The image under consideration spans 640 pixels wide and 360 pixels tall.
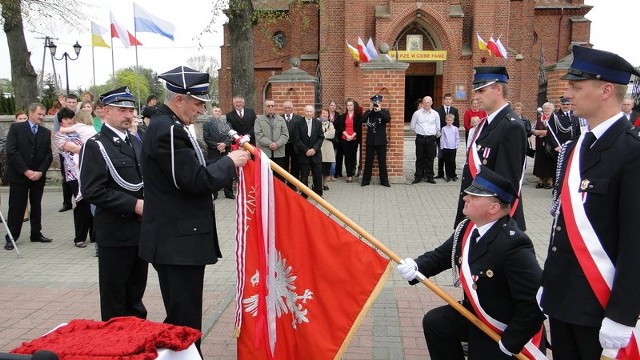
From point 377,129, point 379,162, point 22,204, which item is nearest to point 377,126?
point 377,129

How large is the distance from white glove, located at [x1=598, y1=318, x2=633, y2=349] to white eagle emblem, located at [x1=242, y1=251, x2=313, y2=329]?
184 centimetres

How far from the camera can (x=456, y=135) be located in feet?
42.5

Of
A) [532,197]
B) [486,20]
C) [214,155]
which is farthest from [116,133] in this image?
[486,20]

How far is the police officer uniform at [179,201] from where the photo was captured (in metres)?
3.21

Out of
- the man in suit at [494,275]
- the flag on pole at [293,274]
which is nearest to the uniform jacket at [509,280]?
the man in suit at [494,275]

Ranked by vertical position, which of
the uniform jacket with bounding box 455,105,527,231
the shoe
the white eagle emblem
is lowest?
the shoe

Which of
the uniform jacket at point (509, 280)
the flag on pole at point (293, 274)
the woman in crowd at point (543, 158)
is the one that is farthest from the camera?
the woman in crowd at point (543, 158)

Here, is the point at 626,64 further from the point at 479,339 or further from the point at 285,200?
the point at 285,200

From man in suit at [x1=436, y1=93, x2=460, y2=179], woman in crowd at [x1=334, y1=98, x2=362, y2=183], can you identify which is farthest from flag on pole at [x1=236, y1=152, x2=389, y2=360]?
man in suit at [x1=436, y1=93, x2=460, y2=179]

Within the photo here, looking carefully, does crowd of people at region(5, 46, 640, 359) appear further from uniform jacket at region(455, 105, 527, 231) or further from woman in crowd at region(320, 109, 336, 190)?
woman in crowd at region(320, 109, 336, 190)

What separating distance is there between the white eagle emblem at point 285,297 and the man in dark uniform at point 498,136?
142cm

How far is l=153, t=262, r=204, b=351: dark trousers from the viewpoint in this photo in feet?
11.2

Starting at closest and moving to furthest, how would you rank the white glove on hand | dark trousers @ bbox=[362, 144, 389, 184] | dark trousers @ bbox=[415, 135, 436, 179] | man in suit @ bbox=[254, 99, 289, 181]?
the white glove on hand < man in suit @ bbox=[254, 99, 289, 181] < dark trousers @ bbox=[362, 144, 389, 184] < dark trousers @ bbox=[415, 135, 436, 179]

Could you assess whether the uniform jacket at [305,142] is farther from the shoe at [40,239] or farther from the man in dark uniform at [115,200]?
the man in dark uniform at [115,200]
